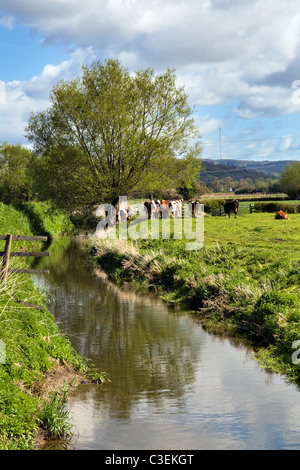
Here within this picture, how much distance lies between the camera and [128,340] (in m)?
14.9

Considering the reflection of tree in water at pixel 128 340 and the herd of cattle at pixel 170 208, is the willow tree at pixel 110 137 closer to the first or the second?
the herd of cattle at pixel 170 208

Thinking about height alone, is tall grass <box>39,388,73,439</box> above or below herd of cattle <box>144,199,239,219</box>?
below

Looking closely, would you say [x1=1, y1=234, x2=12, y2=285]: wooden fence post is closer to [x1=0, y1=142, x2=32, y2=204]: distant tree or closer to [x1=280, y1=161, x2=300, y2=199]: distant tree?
[x1=0, y1=142, x2=32, y2=204]: distant tree

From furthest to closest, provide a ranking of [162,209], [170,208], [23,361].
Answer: [170,208] < [162,209] < [23,361]

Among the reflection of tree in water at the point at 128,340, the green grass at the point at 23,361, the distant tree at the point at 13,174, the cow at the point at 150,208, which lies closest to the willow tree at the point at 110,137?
the cow at the point at 150,208

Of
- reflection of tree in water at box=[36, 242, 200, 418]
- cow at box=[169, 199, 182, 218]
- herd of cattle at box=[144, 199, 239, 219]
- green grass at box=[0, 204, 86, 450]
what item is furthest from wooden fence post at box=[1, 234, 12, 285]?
cow at box=[169, 199, 182, 218]

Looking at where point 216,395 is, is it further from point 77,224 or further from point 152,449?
point 77,224

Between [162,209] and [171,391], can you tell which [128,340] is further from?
[162,209]

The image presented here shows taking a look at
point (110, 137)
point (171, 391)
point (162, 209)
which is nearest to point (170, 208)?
point (162, 209)

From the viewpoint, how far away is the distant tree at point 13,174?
75.3 metres

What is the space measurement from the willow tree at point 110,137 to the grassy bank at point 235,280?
9024mm

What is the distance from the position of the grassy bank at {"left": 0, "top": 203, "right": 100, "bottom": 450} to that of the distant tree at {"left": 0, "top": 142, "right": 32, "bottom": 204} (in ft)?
207

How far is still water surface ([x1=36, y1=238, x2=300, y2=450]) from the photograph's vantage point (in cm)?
872

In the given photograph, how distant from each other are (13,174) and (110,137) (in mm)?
40400
